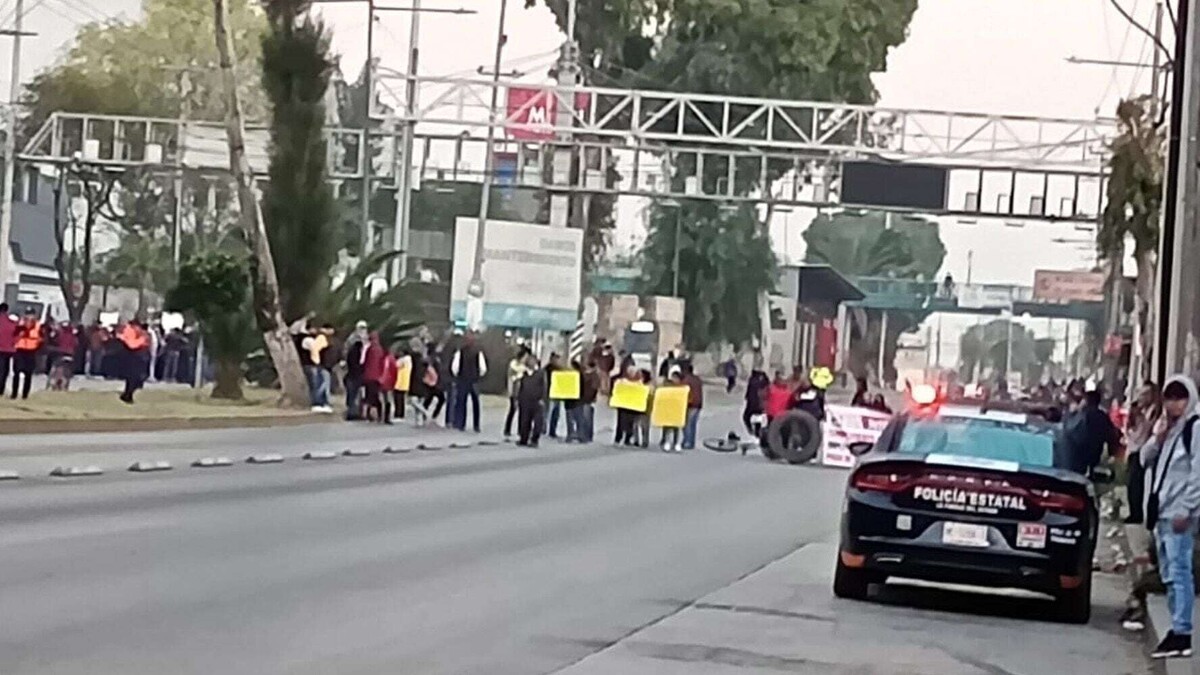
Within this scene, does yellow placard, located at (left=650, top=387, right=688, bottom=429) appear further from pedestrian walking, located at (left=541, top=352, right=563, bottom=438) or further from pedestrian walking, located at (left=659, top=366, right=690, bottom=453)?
pedestrian walking, located at (left=541, top=352, right=563, bottom=438)

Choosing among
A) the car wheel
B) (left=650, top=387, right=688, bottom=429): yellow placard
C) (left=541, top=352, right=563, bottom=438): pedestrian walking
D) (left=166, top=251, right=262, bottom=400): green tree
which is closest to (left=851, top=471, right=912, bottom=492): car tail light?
the car wheel

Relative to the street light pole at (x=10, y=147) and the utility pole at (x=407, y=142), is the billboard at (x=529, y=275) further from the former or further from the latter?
the street light pole at (x=10, y=147)

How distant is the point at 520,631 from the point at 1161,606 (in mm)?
5539

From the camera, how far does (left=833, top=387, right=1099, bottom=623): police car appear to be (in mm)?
16219

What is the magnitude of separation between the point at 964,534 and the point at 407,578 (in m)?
3.82

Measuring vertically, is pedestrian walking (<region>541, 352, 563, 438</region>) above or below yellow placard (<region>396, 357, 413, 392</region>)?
below

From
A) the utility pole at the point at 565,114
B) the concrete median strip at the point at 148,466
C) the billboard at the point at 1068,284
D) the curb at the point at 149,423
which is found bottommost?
the curb at the point at 149,423

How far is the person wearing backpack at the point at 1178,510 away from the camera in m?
13.9

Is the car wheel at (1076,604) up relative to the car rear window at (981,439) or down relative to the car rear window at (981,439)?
down

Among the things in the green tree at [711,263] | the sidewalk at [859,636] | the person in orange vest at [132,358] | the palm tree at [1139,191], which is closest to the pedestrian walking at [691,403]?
the palm tree at [1139,191]

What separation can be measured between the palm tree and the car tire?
19.8 metres

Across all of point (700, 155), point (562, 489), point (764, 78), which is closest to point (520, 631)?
point (562, 489)

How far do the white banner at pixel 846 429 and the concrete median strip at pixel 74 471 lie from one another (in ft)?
56.0

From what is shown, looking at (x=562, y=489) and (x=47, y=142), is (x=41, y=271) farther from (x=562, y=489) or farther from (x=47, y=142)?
(x=562, y=489)
